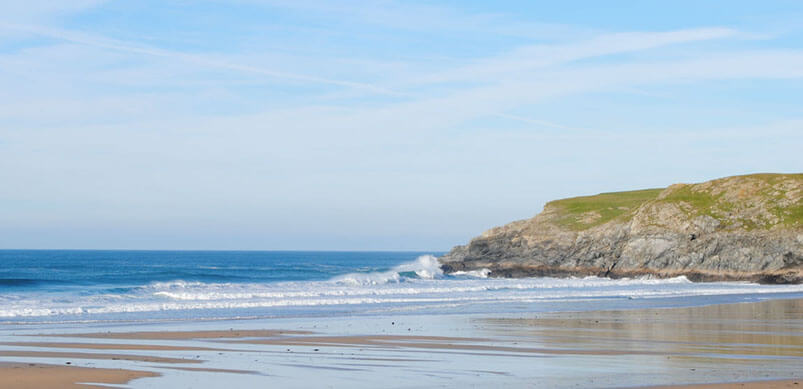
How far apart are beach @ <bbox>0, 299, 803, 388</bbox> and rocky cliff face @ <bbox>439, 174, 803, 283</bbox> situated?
39.5 m

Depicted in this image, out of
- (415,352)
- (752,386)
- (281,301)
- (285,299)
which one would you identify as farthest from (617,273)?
(752,386)

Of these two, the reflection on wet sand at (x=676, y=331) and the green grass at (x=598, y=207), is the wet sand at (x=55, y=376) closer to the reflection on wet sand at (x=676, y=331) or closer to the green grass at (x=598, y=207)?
the reflection on wet sand at (x=676, y=331)

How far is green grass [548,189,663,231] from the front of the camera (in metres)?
82.2

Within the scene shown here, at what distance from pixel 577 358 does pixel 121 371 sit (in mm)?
8846

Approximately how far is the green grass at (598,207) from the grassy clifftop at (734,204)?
4.2 inches

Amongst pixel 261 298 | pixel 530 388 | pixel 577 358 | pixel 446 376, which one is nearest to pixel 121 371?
pixel 446 376

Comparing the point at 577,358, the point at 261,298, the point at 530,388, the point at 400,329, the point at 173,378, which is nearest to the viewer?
the point at 530,388

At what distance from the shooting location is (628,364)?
15.3 m


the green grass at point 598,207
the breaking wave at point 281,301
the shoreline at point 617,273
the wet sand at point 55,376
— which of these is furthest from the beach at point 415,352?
the green grass at point 598,207

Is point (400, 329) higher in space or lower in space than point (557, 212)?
lower

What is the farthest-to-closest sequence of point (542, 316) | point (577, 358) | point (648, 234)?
1. point (648, 234)
2. point (542, 316)
3. point (577, 358)

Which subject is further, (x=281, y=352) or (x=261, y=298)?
(x=261, y=298)

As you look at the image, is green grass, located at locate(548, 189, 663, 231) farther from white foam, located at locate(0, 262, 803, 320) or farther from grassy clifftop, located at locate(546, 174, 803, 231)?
white foam, located at locate(0, 262, 803, 320)

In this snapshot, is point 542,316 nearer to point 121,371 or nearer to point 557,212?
point 121,371
